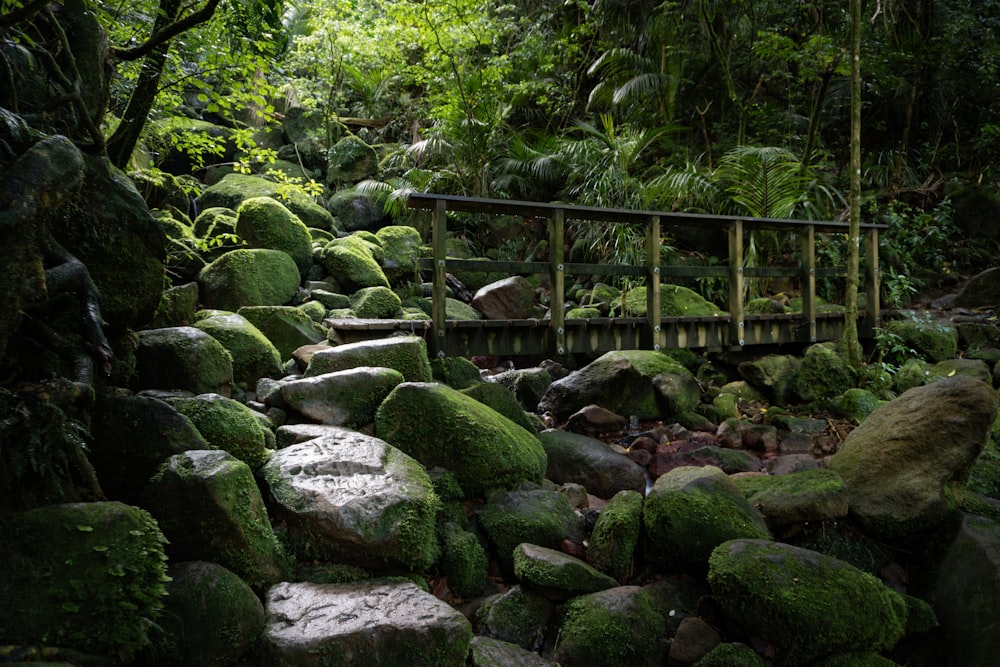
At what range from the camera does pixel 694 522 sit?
13.9 ft

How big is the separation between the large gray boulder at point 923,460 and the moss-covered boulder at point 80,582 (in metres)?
4.52

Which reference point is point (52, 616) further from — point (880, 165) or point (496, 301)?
point (880, 165)

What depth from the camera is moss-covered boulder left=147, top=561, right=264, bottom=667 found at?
298 centimetres

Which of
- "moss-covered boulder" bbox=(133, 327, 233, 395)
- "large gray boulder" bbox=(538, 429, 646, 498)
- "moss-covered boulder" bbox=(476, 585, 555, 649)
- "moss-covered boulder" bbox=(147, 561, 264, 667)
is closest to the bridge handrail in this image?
"large gray boulder" bbox=(538, 429, 646, 498)

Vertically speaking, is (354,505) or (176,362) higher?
(176,362)

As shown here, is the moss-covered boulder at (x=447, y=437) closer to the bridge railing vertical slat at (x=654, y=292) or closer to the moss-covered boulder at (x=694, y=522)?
the moss-covered boulder at (x=694, y=522)

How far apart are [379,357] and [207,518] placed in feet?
7.37

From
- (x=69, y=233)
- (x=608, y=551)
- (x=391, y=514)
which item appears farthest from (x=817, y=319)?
(x=69, y=233)

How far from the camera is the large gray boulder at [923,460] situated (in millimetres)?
4496

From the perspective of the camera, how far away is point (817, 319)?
8.49 m

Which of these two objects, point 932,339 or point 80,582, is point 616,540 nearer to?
point 80,582

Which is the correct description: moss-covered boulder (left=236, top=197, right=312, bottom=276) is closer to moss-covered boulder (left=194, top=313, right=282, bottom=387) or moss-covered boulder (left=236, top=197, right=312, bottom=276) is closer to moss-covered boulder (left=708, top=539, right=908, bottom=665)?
moss-covered boulder (left=194, top=313, right=282, bottom=387)

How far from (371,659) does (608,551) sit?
5.87 feet

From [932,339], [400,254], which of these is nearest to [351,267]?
[400,254]
